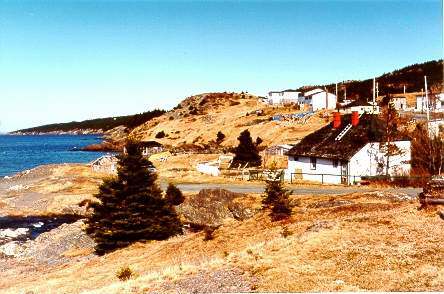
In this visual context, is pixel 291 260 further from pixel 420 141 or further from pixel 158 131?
pixel 158 131

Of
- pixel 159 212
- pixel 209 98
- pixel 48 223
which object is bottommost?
pixel 48 223

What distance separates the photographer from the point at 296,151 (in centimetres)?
5309

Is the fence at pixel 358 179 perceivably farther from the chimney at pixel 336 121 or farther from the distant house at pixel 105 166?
the distant house at pixel 105 166

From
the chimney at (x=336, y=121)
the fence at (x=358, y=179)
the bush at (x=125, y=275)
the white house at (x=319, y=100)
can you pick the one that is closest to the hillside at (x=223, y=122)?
the white house at (x=319, y=100)

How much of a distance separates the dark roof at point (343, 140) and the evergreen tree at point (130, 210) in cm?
2176

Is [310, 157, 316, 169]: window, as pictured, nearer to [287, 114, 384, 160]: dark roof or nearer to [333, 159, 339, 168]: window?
[287, 114, 384, 160]: dark roof

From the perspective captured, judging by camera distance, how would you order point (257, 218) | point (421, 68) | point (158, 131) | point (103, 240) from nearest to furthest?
point (257, 218), point (103, 240), point (158, 131), point (421, 68)

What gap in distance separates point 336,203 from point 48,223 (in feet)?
90.5

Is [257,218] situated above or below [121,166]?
below

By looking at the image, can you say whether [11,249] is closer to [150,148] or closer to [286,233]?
[286,233]

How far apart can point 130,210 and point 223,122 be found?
99887 millimetres

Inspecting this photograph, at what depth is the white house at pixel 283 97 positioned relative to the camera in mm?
155500

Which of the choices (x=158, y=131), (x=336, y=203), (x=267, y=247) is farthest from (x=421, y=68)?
(x=267, y=247)

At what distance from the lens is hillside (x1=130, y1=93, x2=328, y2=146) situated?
97.2m
